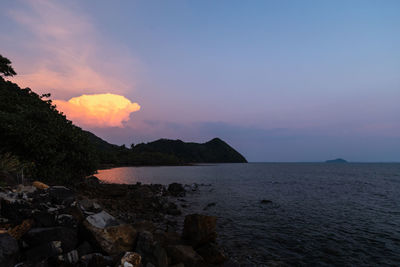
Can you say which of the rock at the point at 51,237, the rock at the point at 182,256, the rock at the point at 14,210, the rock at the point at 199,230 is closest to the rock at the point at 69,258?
the rock at the point at 51,237

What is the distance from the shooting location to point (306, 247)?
1392 cm

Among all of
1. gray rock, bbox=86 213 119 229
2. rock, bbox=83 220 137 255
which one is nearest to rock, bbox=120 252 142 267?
rock, bbox=83 220 137 255

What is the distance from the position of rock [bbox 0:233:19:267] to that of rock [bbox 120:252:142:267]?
278 cm

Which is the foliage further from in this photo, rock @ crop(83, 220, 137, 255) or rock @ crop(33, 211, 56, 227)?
rock @ crop(83, 220, 137, 255)

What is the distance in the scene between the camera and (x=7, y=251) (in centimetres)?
547

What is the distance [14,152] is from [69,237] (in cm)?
1334

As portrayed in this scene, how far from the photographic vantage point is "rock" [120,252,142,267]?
6.39 meters

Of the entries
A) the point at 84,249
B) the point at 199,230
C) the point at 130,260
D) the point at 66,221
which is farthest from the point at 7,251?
the point at 199,230

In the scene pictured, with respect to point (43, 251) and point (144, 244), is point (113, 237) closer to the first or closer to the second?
point (144, 244)

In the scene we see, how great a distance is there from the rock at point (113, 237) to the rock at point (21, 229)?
1633mm

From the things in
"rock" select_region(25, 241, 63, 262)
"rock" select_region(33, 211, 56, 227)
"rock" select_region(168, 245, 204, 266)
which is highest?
"rock" select_region(33, 211, 56, 227)

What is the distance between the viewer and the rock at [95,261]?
613 centimetres

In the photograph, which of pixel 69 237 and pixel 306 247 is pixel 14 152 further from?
pixel 306 247

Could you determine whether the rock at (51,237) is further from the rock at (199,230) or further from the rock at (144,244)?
the rock at (199,230)
